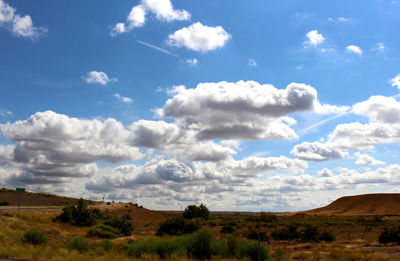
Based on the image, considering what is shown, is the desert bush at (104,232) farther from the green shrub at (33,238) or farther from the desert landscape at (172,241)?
the green shrub at (33,238)

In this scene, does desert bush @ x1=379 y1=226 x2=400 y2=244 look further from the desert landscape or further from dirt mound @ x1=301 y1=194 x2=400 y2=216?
dirt mound @ x1=301 y1=194 x2=400 y2=216

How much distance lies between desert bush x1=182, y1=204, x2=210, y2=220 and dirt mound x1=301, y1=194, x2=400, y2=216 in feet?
263

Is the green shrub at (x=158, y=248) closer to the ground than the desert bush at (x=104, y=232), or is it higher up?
higher up

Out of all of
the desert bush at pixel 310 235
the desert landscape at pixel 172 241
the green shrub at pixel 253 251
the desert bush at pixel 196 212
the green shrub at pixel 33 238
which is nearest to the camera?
the green shrub at pixel 253 251

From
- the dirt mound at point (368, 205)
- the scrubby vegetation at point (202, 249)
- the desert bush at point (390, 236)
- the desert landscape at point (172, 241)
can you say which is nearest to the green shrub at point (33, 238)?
the desert landscape at point (172, 241)

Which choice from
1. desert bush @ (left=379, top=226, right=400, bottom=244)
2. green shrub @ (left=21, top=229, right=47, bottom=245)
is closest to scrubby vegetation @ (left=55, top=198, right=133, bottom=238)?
green shrub @ (left=21, top=229, right=47, bottom=245)

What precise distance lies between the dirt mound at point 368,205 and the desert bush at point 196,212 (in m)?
80.2

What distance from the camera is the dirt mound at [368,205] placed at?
135 metres

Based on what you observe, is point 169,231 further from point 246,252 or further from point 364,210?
point 364,210

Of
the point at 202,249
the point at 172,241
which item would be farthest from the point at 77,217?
the point at 202,249

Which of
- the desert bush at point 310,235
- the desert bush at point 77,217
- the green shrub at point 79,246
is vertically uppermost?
the desert bush at point 77,217

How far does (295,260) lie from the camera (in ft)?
73.0

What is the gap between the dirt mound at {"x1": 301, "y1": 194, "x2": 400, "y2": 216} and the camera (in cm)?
13525

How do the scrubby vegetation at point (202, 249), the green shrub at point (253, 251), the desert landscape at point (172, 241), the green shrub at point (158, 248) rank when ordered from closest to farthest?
the green shrub at point (253, 251)
the scrubby vegetation at point (202, 249)
the desert landscape at point (172, 241)
the green shrub at point (158, 248)
